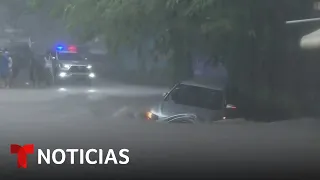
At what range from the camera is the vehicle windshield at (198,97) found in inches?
449

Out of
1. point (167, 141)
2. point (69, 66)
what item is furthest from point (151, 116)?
point (69, 66)

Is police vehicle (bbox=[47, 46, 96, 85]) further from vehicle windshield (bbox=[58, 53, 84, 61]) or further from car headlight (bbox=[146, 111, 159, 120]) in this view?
car headlight (bbox=[146, 111, 159, 120])

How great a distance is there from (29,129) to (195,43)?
600cm

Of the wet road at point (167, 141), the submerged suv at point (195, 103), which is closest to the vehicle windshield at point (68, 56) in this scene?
the wet road at point (167, 141)

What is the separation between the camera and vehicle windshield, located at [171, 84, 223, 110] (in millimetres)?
11398

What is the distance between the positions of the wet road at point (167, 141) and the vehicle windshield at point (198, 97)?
65 centimetres

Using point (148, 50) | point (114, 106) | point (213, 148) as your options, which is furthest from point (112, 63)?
point (213, 148)

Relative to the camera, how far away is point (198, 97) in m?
11.6

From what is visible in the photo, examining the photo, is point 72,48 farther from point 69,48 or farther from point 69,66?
point 69,66

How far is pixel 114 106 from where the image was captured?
14750 millimetres

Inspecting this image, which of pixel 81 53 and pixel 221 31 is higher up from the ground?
pixel 221 31

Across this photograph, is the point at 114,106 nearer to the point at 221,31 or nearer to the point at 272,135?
the point at 221,31

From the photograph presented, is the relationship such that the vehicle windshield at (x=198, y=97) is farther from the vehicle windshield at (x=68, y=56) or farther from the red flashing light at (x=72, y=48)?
the vehicle windshield at (x=68, y=56)

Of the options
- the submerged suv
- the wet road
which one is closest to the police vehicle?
the wet road
